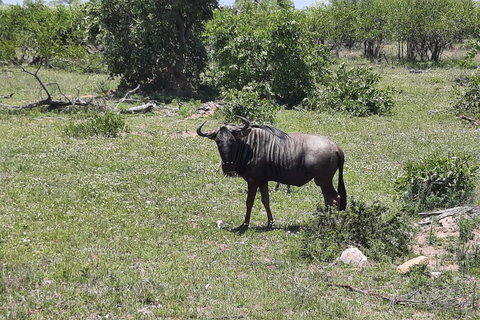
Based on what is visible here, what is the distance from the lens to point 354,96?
25.0m

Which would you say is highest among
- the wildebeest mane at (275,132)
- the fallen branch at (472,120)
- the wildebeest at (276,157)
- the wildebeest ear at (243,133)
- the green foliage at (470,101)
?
the wildebeest ear at (243,133)

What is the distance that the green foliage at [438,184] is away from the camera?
11.4 m

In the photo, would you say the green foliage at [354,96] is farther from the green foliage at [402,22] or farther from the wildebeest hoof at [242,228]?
the green foliage at [402,22]

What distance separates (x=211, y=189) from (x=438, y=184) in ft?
18.4

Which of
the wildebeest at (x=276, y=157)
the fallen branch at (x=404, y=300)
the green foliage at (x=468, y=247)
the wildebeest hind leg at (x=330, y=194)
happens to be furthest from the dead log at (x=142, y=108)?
the fallen branch at (x=404, y=300)

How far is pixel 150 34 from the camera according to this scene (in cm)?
2988

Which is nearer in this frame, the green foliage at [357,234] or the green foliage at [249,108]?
the green foliage at [357,234]

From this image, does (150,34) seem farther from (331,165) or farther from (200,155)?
(331,165)

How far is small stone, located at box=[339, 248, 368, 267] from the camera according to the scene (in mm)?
8406

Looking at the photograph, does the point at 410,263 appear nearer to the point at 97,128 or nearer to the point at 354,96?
the point at 97,128

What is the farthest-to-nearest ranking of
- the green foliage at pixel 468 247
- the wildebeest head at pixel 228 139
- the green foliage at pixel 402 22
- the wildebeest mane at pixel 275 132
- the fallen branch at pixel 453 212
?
the green foliage at pixel 402 22, the wildebeest mane at pixel 275 132, the wildebeest head at pixel 228 139, the fallen branch at pixel 453 212, the green foliage at pixel 468 247

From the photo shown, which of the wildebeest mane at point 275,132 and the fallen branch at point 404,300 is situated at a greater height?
the wildebeest mane at point 275,132

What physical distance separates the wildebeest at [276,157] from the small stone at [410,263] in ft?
7.91

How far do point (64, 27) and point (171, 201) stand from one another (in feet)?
120
